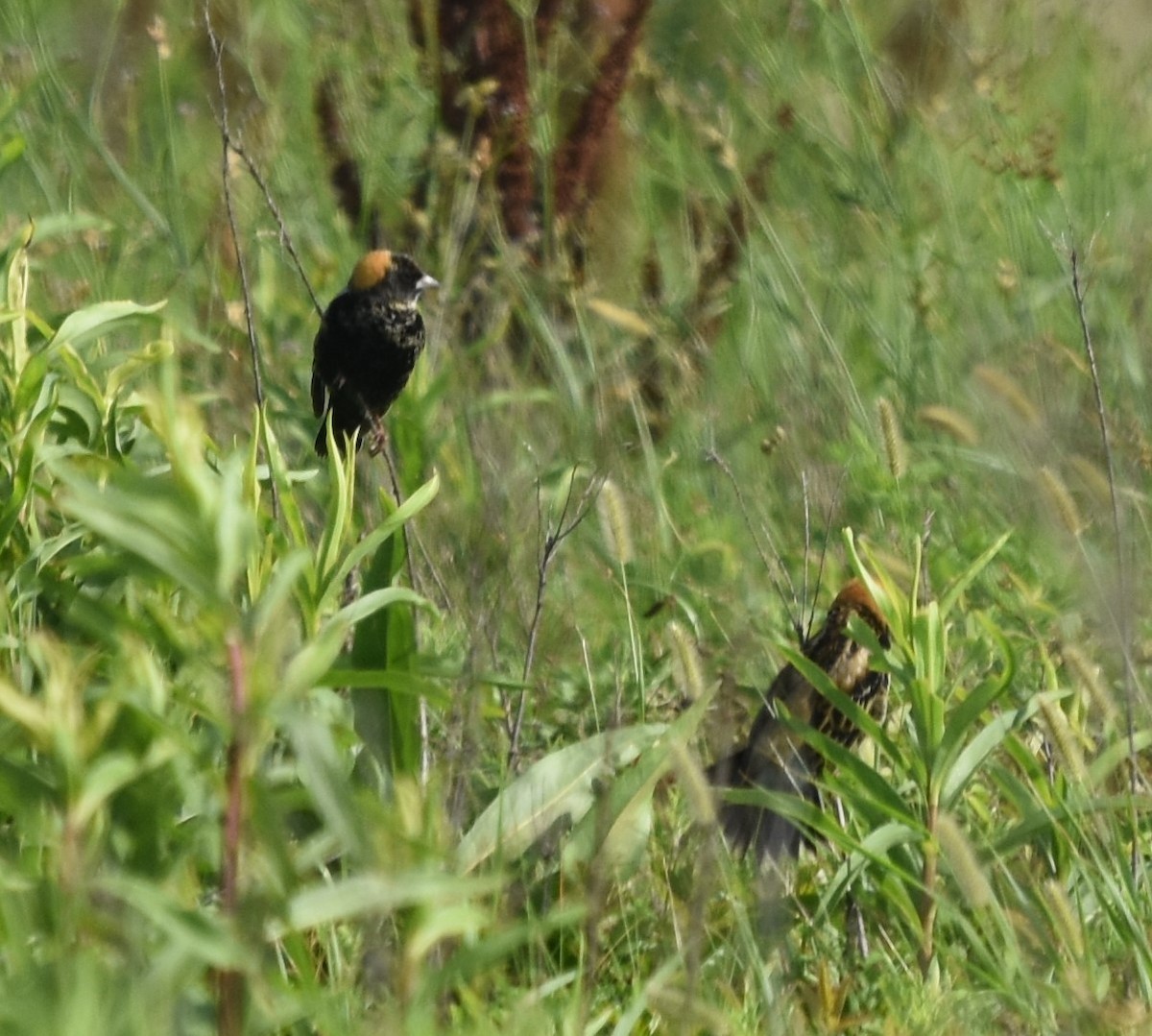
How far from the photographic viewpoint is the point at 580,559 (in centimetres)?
389

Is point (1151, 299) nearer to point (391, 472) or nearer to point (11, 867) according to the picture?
point (391, 472)

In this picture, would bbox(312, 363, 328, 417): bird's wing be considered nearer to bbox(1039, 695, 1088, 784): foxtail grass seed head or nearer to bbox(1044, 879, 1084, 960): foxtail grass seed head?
bbox(1039, 695, 1088, 784): foxtail grass seed head

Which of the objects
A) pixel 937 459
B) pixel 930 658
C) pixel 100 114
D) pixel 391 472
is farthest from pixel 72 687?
pixel 100 114

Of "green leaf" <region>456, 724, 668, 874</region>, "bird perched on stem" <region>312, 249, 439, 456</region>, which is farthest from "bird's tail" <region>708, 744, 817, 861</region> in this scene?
"bird perched on stem" <region>312, 249, 439, 456</region>

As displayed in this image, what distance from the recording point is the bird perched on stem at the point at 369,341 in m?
4.18

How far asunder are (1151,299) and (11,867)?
3.47 m

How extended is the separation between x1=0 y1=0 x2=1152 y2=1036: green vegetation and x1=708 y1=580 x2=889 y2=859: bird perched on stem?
0.22ft

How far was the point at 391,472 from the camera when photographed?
2703 millimetres

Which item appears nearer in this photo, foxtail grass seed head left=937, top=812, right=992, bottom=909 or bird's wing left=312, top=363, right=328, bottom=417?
foxtail grass seed head left=937, top=812, right=992, bottom=909

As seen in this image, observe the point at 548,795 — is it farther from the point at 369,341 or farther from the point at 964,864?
the point at 369,341

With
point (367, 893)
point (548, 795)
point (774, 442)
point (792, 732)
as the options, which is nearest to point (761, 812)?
point (792, 732)

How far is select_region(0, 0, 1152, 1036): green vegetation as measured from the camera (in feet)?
4.69

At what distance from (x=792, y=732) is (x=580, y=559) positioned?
48.5 inches

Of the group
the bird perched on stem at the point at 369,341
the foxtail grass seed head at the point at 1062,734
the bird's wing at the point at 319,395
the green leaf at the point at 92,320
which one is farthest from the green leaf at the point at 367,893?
the bird's wing at the point at 319,395
